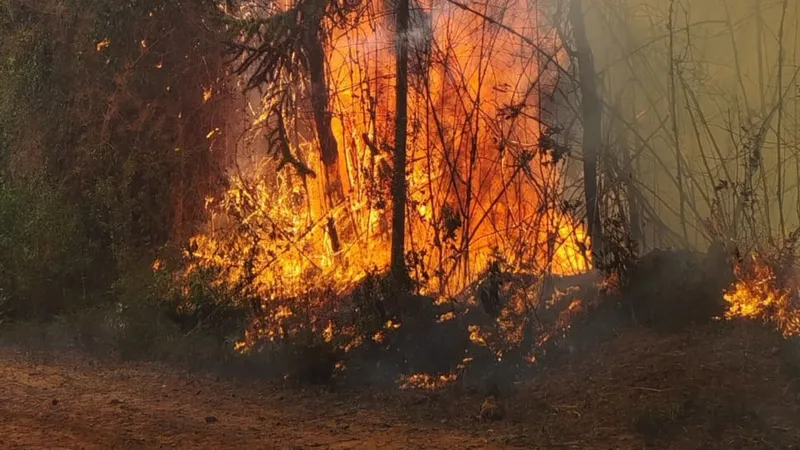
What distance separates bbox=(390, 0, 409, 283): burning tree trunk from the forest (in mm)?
26

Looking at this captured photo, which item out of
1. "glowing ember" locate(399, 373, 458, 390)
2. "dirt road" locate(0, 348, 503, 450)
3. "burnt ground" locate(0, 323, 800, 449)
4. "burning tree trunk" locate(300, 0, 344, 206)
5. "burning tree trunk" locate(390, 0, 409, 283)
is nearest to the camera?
"burnt ground" locate(0, 323, 800, 449)

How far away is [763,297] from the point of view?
246 inches

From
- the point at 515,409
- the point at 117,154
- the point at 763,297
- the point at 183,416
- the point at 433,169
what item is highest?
the point at 117,154

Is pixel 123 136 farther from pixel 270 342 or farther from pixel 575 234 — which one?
pixel 575 234

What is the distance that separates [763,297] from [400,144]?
12.9 ft

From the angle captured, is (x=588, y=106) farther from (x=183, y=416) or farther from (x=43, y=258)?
(x=43, y=258)

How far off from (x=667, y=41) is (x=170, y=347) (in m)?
6.07

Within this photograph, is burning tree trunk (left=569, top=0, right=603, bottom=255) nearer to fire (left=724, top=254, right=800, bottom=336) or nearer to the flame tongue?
the flame tongue

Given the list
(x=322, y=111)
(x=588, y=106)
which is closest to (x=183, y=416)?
(x=322, y=111)

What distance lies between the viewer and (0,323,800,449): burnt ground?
17.8ft

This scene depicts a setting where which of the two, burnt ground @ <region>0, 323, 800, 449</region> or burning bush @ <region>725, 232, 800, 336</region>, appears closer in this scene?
burnt ground @ <region>0, 323, 800, 449</region>

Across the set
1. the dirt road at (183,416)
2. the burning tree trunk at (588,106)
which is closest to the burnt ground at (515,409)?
the dirt road at (183,416)

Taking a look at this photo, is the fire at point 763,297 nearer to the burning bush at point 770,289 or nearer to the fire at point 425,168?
the burning bush at point 770,289

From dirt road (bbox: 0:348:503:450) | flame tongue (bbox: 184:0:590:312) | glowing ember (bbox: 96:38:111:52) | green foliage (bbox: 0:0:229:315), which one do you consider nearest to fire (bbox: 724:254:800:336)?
flame tongue (bbox: 184:0:590:312)
